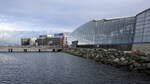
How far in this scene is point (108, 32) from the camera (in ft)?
354

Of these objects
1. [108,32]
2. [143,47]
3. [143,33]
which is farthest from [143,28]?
[108,32]

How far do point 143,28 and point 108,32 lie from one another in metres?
38.2

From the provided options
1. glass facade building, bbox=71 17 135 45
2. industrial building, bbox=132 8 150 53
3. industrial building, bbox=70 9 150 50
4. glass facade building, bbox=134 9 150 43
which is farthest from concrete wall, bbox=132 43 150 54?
glass facade building, bbox=71 17 135 45

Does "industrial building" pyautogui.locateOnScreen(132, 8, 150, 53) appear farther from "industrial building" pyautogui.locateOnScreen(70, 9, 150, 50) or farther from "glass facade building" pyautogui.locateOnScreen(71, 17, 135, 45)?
"glass facade building" pyautogui.locateOnScreen(71, 17, 135, 45)

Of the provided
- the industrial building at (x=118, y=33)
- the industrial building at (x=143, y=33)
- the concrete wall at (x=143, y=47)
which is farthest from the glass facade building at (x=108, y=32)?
the concrete wall at (x=143, y=47)

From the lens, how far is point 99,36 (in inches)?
4712

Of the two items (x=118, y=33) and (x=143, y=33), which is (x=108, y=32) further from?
(x=143, y=33)

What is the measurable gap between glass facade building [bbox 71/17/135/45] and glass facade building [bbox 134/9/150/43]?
257 inches

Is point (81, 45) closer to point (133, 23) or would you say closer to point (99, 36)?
point (99, 36)

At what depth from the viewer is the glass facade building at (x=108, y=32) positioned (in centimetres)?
8662

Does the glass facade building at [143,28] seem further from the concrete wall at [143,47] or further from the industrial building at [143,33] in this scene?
the concrete wall at [143,47]

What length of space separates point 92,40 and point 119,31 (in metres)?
34.9

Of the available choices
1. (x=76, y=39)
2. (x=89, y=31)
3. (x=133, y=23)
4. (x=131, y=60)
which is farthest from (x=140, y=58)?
(x=76, y=39)

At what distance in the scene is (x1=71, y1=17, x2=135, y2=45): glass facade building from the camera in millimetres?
86625
